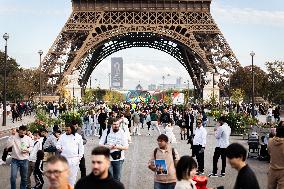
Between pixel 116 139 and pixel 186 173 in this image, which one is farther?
pixel 116 139

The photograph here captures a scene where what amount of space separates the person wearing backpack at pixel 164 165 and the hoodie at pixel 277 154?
1.67m

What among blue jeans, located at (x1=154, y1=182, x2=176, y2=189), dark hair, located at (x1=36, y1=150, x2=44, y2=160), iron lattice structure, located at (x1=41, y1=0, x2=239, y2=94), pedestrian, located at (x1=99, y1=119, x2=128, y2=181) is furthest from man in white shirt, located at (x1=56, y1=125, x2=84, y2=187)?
iron lattice structure, located at (x1=41, y1=0, x2=239, y2=94)

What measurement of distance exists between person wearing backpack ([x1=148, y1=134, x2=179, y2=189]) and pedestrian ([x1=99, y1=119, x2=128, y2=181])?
2.44 meters

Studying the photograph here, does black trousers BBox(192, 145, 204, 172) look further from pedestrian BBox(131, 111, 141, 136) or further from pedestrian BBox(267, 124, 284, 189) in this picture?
pedestrian BBox(131, 111, 141, 136)

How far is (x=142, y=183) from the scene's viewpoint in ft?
45.0

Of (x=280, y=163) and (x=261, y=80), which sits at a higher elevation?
(x=261, y=80)

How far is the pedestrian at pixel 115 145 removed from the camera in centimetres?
1099

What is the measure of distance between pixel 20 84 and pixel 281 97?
1367 inches

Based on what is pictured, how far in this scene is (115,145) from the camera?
11.0 m

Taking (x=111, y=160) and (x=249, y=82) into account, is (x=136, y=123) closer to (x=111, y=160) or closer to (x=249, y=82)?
(x=111, y=160)

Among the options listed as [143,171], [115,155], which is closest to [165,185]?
[115,155]

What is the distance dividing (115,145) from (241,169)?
201 inches

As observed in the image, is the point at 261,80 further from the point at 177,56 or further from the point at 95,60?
the point at 95,60

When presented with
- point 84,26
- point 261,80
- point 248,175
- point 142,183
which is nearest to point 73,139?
point 142,183
